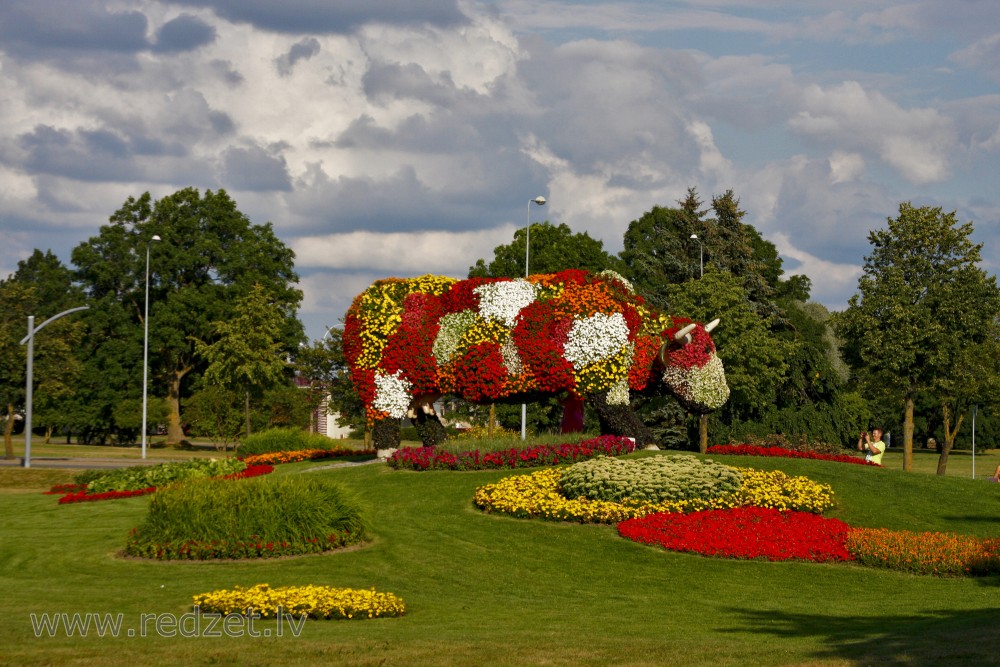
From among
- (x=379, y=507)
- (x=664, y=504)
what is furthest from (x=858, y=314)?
(x=379, y=507)

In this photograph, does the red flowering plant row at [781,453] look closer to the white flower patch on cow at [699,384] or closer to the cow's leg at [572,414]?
the white flower patch on cow at [699,384]

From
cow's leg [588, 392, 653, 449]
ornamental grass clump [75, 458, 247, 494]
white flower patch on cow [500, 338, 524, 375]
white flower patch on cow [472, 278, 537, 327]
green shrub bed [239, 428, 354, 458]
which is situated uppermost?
white flower patch on cow [472, 278, 537, 327]

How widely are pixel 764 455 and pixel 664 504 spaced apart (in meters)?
8.80

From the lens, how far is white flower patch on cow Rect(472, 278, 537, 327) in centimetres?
2834

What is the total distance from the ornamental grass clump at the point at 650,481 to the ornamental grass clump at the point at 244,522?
16.4 feet

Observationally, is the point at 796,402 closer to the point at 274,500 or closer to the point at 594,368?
the point at 594,368

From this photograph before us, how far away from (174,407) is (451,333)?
133 feet

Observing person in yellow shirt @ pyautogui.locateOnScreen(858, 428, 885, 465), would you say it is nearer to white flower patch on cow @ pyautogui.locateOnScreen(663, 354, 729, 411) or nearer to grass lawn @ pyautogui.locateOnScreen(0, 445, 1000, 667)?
grass lawn @ pyautogui.locateOnScreen(0, 445, 1000, 667)

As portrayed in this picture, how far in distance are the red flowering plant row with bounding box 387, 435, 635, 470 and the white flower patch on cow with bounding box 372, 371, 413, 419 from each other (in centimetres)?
190

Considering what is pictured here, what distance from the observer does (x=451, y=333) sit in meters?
28.6

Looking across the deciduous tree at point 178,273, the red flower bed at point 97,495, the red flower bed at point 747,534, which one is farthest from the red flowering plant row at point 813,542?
the deciduous tree at point 178,273

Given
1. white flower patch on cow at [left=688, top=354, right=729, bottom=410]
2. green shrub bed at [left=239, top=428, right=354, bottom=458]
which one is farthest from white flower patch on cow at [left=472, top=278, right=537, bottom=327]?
green shrub bed at [left=239, top=428, right=354, bottom=458]

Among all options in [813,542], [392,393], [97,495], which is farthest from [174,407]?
[813,542]

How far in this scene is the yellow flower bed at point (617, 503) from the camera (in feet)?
69.8
